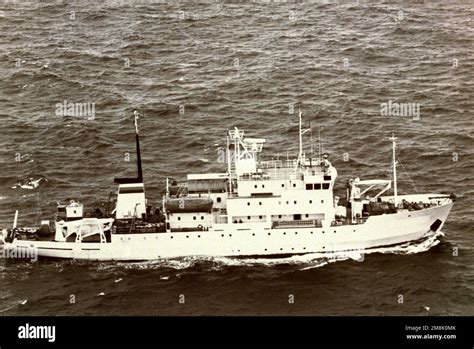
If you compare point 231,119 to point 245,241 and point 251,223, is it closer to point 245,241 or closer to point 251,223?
point 251,223

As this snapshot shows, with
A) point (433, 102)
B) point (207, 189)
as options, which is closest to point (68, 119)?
point (207, 189)

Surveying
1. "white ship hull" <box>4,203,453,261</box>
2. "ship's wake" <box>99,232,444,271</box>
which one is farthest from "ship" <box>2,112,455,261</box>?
"ship's wake" <box>99,232,444,271</box>

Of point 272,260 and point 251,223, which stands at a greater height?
point 251,223

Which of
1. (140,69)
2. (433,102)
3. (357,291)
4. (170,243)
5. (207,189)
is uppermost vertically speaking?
(140,69)

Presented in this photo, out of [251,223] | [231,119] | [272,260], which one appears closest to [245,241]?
[251,223]
